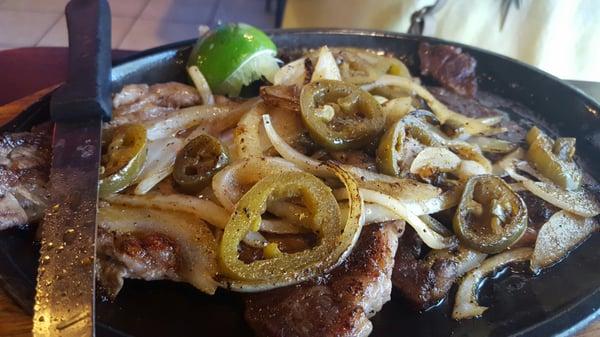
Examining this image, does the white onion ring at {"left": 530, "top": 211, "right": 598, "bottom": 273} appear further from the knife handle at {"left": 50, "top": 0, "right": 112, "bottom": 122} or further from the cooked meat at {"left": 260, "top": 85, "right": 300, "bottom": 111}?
the knife handle at {"left": 50, "top": 0, "right": 112, "bottom": 122}

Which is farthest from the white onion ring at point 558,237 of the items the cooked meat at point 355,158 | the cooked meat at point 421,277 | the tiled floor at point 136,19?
the tiled floor at point 136,19

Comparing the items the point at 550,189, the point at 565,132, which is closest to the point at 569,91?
the point at 565,132

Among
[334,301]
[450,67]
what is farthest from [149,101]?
[450,67]

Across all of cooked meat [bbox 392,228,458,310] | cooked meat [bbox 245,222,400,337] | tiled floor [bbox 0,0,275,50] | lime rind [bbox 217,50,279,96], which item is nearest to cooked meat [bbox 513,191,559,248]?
cooked meat [bbox 392,228,458,310]

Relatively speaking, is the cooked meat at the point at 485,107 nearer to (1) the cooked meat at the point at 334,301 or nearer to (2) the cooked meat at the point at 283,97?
(2) the cooked meat at the point at 283,97

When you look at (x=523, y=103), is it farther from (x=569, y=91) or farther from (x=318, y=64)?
(x=318, y=64)
